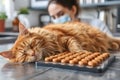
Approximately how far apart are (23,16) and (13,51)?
271 centimetres

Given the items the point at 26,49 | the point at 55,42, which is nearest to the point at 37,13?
the point at 55,42

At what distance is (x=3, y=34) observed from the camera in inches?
124

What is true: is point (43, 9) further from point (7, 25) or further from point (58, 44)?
point (58, 44)

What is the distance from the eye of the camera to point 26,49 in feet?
3.53

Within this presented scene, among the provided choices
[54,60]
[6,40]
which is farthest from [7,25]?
[54,60]

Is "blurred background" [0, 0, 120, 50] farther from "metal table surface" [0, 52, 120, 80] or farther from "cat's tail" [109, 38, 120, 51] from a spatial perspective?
"metal table surface" [0, 52, 120, 80]

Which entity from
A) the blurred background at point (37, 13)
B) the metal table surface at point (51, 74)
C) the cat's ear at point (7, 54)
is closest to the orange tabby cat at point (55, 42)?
the cat's ear at point (7, 54)

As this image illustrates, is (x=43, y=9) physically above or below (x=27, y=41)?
above

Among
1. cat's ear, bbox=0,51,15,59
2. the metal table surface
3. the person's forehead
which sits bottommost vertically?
the metal table surface

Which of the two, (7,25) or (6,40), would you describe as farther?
(7,25)

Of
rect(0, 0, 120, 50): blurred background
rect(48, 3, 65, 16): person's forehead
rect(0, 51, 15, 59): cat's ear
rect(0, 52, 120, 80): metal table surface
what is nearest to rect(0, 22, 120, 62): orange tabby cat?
rect(0, 51, 15, 59): cat's ear

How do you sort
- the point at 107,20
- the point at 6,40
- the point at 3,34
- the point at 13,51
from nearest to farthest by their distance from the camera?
the point at 13,51
the point at 6,40
the point at 3,34
the point at 107,20

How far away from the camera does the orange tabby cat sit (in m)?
1.06

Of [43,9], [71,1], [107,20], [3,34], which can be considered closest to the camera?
[71,1]
